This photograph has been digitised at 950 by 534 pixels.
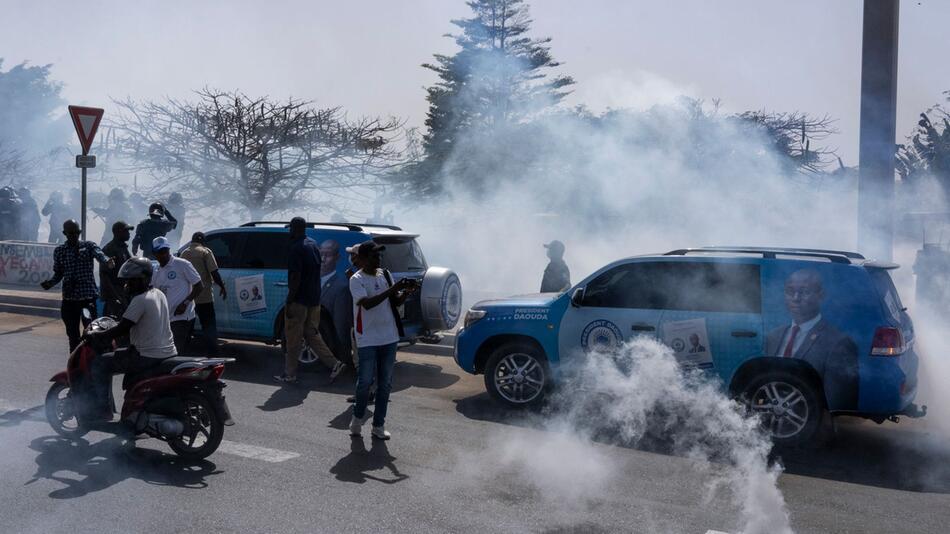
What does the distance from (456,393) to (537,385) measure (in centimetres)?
126

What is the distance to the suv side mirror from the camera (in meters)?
8.30

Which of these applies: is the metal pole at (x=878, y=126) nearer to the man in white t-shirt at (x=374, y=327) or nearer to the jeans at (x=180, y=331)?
the man in white t-shirt at (x=374, y=327)

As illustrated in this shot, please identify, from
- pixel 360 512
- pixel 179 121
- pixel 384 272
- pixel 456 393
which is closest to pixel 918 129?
pixel 179 121

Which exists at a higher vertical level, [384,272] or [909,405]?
[384,272]

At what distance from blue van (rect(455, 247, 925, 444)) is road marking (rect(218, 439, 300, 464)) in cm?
242

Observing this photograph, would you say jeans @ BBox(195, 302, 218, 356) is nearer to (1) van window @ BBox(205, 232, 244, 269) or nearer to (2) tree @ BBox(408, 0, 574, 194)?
(1) van window @ BBox(205, 232, 244, 269)

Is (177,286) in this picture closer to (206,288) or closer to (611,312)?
(206,288)

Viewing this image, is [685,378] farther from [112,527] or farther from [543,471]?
[112,527]

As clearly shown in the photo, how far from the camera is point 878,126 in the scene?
32.9 ft

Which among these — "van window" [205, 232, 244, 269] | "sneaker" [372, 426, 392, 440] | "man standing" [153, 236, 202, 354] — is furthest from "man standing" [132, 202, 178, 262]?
"sneaker" [372, 426, 392, 440]

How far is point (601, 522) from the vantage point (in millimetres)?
5449

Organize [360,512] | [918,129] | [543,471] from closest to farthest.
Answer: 1. [360,512]
2. [543,471]
3. [918,129]

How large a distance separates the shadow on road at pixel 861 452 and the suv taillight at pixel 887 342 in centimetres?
84

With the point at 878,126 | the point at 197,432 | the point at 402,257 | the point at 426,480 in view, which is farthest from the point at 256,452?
the point at 878,126
